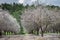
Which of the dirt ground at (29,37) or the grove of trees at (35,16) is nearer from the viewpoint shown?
the dirt ground at (29,37)

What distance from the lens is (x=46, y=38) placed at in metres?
5.00

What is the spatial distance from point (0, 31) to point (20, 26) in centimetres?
54

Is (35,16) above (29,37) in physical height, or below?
above

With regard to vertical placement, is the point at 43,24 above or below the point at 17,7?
below

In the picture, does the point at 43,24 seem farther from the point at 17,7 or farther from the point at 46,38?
the point at 17,7

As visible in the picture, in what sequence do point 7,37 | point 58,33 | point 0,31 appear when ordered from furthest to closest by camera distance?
point 58,33, point 0,31, point 7,37

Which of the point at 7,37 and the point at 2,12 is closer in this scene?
the point at 7,37

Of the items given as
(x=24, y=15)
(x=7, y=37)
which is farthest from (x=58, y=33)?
(x=7, y=37)

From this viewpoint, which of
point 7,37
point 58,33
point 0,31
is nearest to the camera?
point 7,37

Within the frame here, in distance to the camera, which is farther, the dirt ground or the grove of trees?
the grove of trees

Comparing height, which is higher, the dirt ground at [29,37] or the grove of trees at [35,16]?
the grove of trees at [35,16]

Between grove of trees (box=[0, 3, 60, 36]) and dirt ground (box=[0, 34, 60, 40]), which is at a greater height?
grove of trees (box=[0, 3, 60, 36])

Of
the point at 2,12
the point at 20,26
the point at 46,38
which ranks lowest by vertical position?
the point at 46,38

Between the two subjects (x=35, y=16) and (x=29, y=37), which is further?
(x=35, y=16)
